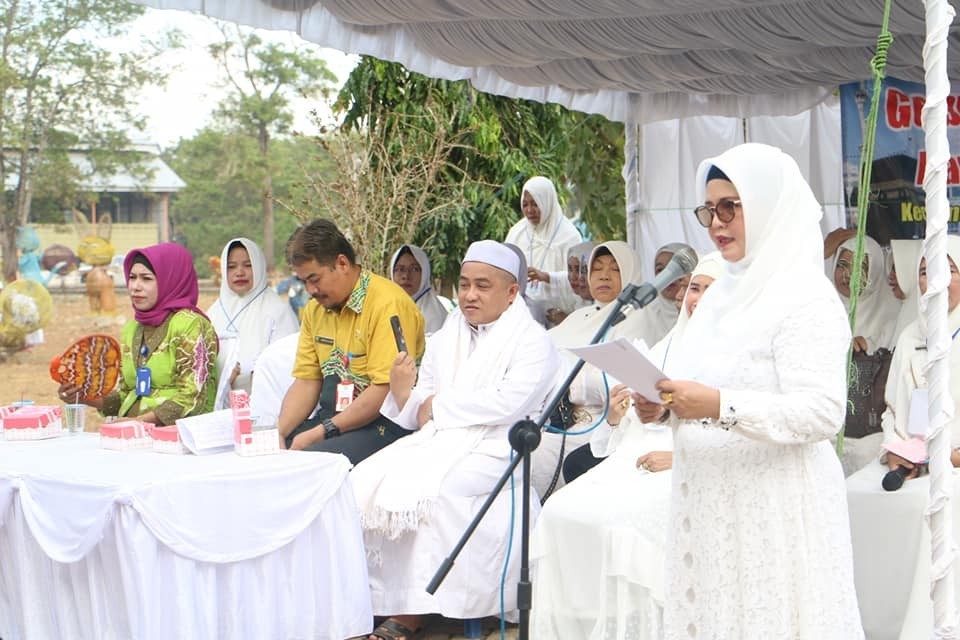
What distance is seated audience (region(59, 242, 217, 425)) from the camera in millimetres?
4797

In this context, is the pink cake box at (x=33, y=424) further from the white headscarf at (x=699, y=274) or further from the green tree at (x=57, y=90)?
the green tree at (x=57, y=90)

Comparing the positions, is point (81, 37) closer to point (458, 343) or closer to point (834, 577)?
point (458, 343)

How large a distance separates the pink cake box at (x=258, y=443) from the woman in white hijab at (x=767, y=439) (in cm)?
178

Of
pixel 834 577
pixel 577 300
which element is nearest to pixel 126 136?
pixel 577 300

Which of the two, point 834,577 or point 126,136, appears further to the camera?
point 126,136

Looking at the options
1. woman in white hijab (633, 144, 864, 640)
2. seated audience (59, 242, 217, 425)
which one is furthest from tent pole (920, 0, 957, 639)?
seated audience (59, 242, 217, 425)

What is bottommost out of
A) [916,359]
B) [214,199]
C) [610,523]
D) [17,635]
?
[17,635]

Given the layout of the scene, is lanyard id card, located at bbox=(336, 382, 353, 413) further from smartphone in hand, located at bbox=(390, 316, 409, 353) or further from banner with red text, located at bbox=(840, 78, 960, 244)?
banner with red text, located at bbox=(840, 78, 960, 244)

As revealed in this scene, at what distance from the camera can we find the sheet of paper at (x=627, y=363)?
238 centimetres

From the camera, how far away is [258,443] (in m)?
4.04

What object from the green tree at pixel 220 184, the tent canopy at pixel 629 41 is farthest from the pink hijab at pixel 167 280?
the green tree at pixel 220 184

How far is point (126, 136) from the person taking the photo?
19.4 meters

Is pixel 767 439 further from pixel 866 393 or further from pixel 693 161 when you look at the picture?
pixel 693 161

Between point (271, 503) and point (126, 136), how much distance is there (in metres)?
16.9
